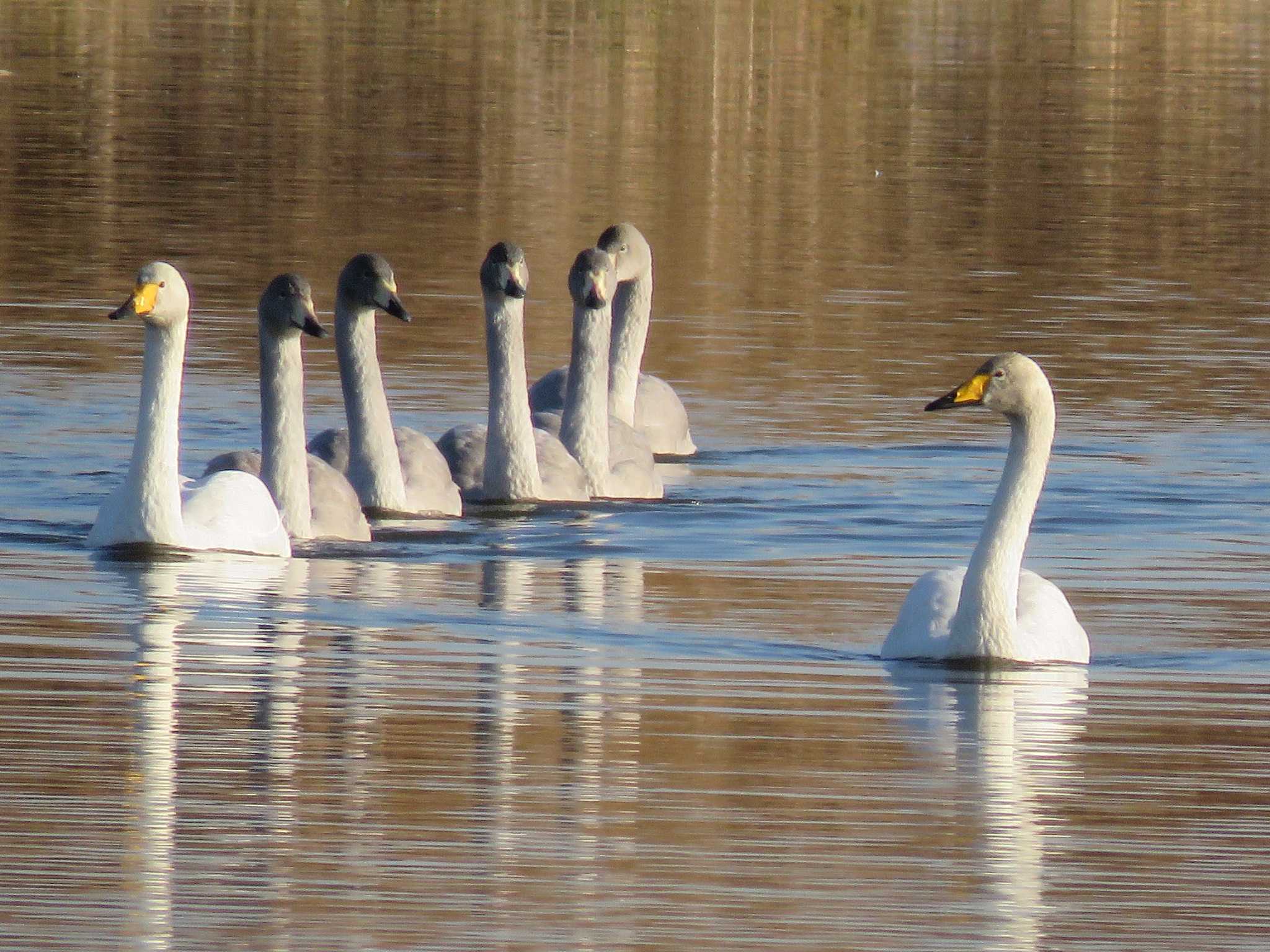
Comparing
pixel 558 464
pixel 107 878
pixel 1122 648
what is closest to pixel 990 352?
pixel 558 464

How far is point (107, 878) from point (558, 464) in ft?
29.3

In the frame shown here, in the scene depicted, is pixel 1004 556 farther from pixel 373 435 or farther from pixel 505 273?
pixel 505 273

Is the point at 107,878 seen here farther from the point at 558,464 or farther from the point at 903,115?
the point at 903,115

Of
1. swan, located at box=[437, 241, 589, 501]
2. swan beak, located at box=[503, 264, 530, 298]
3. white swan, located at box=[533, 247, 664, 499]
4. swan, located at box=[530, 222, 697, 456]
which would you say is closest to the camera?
swan, located at box=[437, 241, 589, 501]

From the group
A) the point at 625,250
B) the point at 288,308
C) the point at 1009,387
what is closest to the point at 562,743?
the point at 1009,387

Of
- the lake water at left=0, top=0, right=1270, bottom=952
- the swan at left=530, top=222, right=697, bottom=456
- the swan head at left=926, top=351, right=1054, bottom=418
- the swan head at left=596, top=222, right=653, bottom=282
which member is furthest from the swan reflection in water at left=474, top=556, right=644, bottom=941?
the swan head at left=596, top=222, right=653, bottom=282

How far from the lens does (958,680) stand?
1112 centimetres

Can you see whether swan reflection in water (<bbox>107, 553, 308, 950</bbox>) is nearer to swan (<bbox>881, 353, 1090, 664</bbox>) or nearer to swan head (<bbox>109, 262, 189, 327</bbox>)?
swan head (<bbox>109, 262, 189, 327</bbox>)

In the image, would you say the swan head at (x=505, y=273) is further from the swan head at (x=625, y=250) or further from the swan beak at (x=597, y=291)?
the swan head at (x=625, y=250)

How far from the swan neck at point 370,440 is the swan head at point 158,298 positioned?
72.4 inches

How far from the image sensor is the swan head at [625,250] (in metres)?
18.9

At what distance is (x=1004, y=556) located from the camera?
11523 millimetres

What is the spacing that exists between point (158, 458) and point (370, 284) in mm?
2735

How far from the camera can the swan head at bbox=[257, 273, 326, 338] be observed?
47.2 ft
